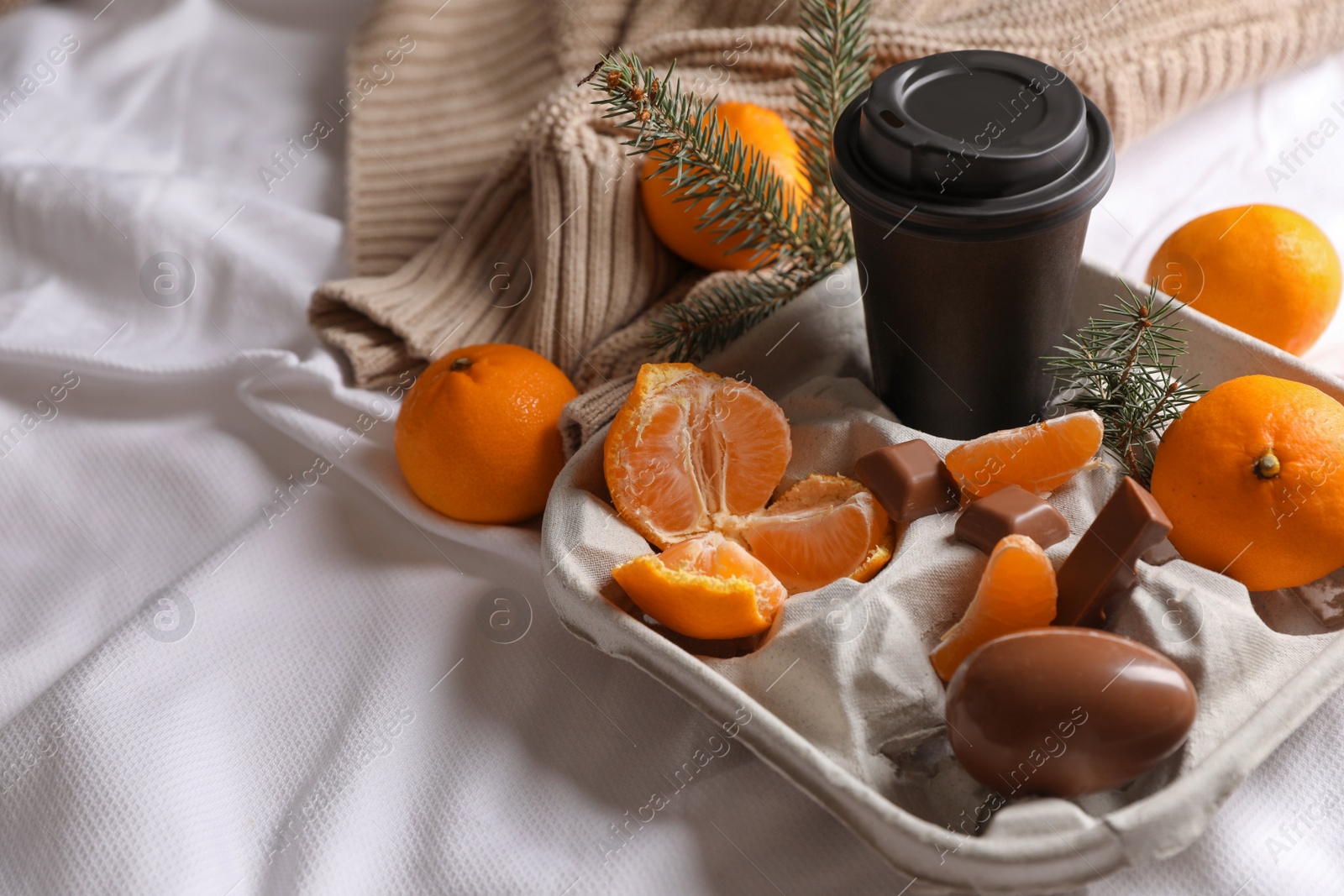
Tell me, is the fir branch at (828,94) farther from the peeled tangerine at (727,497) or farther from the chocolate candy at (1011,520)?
the chocolate candy at (1011,520)

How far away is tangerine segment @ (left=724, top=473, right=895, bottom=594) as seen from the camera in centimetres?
80

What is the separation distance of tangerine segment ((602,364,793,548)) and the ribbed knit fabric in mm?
250

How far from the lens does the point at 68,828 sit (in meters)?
0.78

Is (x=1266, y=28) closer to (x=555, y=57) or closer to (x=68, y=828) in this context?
(x=555, y=57)

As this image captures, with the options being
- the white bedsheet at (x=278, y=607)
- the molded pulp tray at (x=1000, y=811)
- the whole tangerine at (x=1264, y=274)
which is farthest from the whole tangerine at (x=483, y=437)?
the whole tangerine at (x=1264, y=274)

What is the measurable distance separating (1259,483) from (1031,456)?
0.50ft

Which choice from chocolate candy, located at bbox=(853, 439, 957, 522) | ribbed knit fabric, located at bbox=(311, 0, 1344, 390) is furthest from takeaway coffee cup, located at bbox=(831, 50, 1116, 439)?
ribbed knit fabric, located at bbox=(311, 0, 1344, 390)

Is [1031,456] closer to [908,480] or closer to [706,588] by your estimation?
[908,480]

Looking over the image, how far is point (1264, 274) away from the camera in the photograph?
95cm

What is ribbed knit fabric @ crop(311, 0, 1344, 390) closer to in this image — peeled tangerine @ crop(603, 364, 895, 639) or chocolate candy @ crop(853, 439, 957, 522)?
peeled tangerine @ crop(603, 364, 895, 639)

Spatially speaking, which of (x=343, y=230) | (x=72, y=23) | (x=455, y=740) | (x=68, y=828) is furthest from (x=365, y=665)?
(x=72, y=23)

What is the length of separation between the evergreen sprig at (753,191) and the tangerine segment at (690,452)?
15cm

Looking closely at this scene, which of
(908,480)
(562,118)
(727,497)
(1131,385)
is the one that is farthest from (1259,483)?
(562,118)

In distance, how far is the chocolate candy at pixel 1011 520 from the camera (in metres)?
0.74
